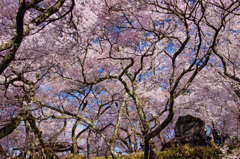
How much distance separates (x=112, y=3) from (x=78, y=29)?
2071 mm

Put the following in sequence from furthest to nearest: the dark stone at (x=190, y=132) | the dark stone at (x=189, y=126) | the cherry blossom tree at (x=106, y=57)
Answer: the dark stone at (x=189, y=126) < the dark stone at (x=190, y=132) < the cherry blossom tree at (x=106, y=57)

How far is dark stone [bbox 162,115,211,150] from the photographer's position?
1013 cm

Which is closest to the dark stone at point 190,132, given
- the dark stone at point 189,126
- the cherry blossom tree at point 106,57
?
the dark stone at point 189,126

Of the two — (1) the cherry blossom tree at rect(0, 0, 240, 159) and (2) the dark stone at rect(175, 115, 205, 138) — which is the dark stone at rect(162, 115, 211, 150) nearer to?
(2) the dark stone at rect(175, 115, 205, 138)

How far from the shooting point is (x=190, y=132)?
10445 millimetres

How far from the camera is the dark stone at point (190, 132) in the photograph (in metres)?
10.1

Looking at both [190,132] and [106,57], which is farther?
[190,132]

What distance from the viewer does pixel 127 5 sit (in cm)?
766

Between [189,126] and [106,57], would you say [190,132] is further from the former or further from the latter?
[106,57]

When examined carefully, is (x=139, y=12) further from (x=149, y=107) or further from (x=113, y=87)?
(x=149, y=107)

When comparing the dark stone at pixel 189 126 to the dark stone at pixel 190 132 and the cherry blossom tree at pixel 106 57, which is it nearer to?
the dark stone at pixel 190 132

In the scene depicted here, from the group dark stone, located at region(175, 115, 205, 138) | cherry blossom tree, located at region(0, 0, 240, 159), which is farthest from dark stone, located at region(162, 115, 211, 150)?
cherry blossom tree, located at region(0, 0, 240, 159)

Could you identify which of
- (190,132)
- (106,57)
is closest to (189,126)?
(190,132)

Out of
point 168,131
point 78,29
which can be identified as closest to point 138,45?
point 78,29
